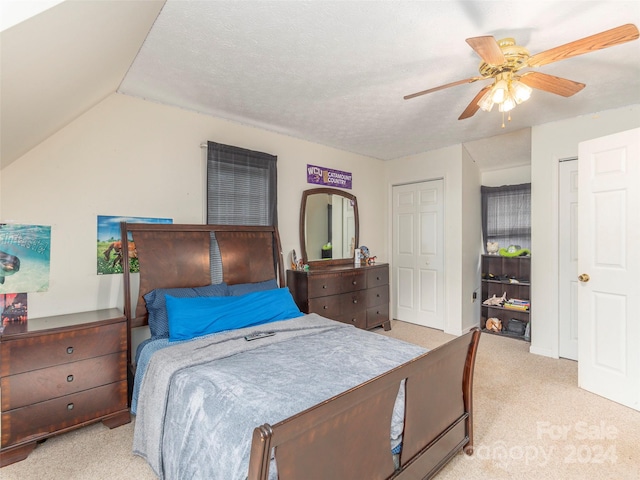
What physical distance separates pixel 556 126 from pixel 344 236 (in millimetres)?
2702

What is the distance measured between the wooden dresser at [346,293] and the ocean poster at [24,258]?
7.20 ft

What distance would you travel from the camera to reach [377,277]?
4.34 meters

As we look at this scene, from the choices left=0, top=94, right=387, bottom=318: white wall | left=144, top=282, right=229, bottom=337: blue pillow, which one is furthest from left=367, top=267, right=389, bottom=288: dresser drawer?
left=0, top=94, right=387, bottom=318: white wall

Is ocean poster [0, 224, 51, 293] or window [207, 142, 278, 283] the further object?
window [207, 142, 278, 283]

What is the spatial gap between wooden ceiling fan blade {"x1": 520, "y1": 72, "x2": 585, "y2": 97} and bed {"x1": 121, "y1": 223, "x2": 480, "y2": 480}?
155 centimetres

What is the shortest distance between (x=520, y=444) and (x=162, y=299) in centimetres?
268

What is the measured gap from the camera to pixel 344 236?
14.7 ft

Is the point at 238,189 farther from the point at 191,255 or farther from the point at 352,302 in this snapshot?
the point at 352,302

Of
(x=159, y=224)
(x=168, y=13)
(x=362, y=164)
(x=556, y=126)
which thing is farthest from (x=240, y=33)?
(x=556, y=126)

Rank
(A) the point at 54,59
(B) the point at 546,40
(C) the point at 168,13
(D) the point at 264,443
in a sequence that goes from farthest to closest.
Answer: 1. (B) the point at 546,40
2. (C) the point at 168,13
3. (A) the point at 54,59
4. (D) the point at 264,443

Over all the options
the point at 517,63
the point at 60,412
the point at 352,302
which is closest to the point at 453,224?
the point at 352,302

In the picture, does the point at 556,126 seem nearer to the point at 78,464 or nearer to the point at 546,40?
the point at 546,40

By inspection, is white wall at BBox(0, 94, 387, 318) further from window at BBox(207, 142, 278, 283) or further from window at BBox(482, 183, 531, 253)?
window at BBox(482, 183, 531, 253)

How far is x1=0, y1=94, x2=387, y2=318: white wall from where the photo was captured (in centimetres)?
230
